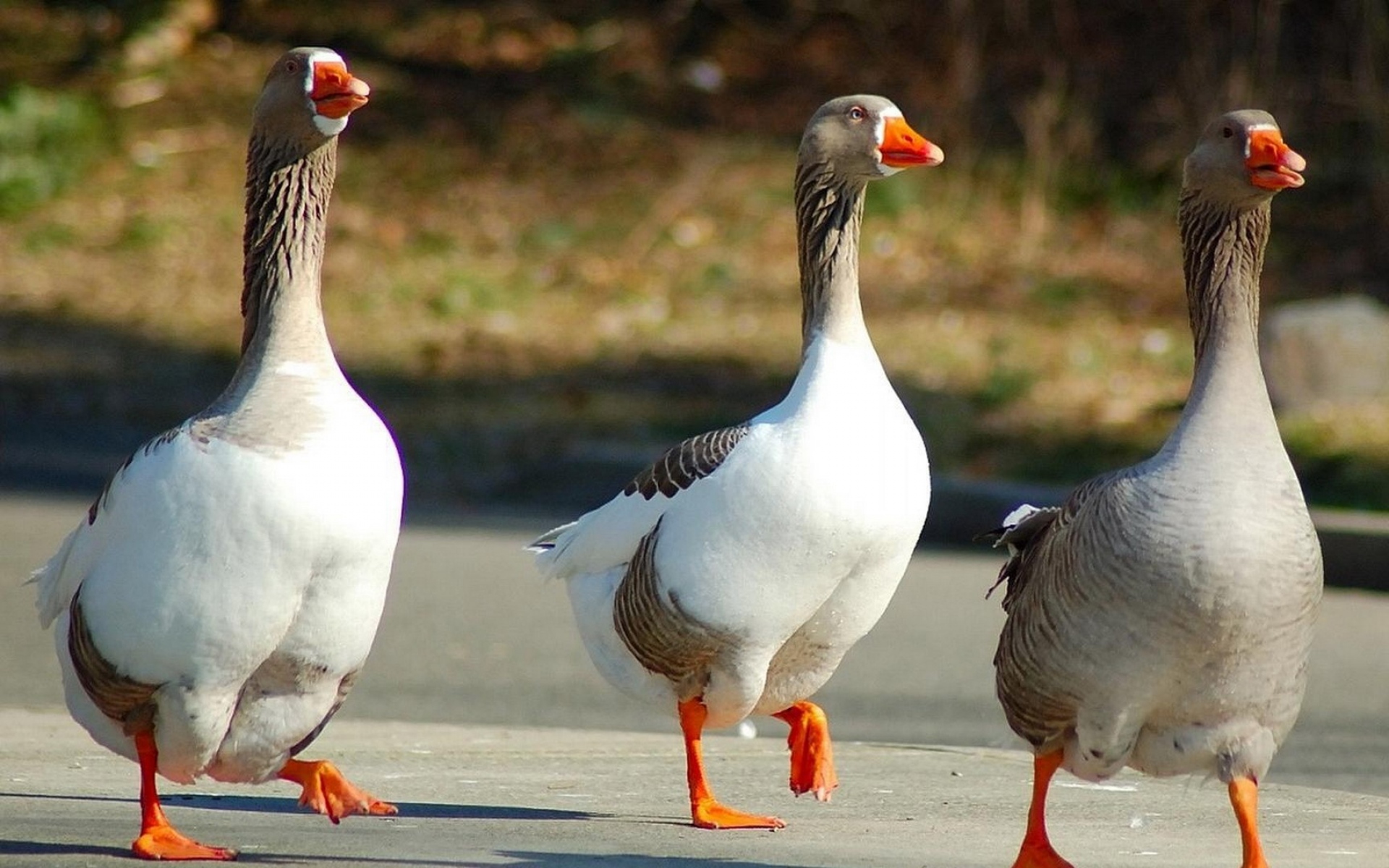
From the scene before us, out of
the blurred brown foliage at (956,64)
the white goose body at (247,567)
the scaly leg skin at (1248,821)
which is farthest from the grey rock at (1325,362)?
the white goose body at (247,567)

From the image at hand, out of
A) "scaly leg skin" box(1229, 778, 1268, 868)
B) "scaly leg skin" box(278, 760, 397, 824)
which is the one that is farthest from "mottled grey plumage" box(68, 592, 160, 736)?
"scaly leg skin" box(1229, 778, 1268, 868)

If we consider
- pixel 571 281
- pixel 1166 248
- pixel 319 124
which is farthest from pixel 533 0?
pixel 319 124

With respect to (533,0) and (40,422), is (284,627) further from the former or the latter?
(533,0)

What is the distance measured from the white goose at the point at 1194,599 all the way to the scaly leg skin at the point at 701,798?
0.79m

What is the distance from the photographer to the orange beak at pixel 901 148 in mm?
5160

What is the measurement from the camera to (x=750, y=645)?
4.72 metres

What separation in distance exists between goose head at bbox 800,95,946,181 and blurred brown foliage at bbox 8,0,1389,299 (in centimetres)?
937

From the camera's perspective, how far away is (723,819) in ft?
15.5

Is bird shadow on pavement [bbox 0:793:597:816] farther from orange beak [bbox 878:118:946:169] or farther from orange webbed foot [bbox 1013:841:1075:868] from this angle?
orange beak [bbox 878:118:946:169]

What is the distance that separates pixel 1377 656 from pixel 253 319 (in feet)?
17.2

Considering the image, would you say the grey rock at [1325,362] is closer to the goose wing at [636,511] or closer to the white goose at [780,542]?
the white goose at [780,542]

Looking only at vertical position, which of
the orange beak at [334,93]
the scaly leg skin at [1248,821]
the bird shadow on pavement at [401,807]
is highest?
the orange beak at [334,93]

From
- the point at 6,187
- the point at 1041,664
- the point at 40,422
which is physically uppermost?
the point at 1041,664

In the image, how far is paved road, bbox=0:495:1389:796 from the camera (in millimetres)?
6773
